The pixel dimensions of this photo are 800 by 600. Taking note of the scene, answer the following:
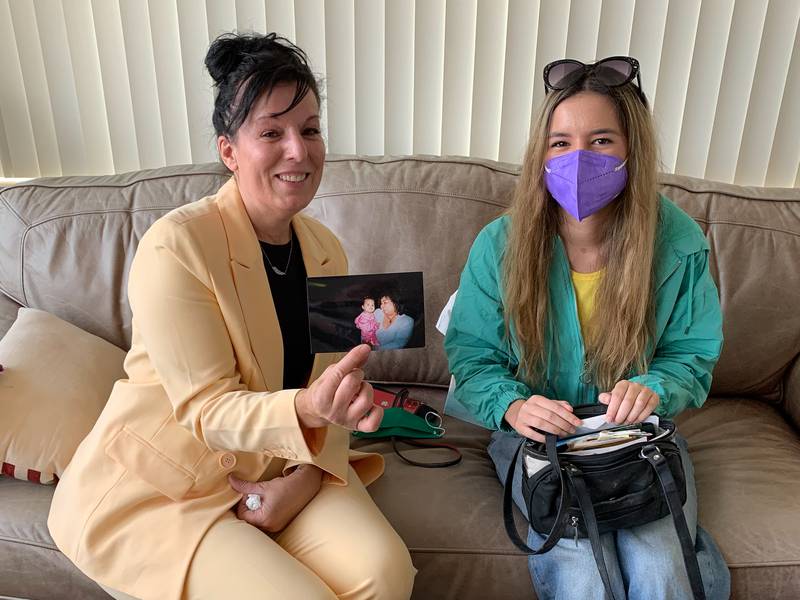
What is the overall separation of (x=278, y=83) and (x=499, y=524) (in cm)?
96

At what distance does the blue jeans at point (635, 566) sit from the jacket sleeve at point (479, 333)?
30 cm

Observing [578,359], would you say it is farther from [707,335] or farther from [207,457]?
[207,457]

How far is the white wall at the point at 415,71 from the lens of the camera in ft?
6.68

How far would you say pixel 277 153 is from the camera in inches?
44.5

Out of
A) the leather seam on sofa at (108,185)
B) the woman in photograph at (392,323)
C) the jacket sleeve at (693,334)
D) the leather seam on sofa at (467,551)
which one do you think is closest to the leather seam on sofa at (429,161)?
the leather seam on sofa at (108,185)

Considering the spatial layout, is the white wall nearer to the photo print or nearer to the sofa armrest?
the sofa armrest

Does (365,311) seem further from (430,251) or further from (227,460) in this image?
(430,251)

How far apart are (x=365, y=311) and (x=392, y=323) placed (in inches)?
1.9

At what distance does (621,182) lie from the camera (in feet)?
4.37

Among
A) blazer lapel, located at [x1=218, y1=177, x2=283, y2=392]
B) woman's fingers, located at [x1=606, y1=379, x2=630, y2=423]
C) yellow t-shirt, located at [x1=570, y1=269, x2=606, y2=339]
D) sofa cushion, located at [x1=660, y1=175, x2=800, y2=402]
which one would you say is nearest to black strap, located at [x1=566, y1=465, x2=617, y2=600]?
woman's fingers, located at [x1=606, y1=379, x2=630, y2=423]

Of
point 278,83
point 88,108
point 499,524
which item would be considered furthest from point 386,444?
point 88,108

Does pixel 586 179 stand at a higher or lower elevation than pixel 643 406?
higher

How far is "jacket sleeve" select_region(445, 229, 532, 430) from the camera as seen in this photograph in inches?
56.1

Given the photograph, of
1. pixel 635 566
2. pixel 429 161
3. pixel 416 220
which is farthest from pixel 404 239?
pixel 635 566
